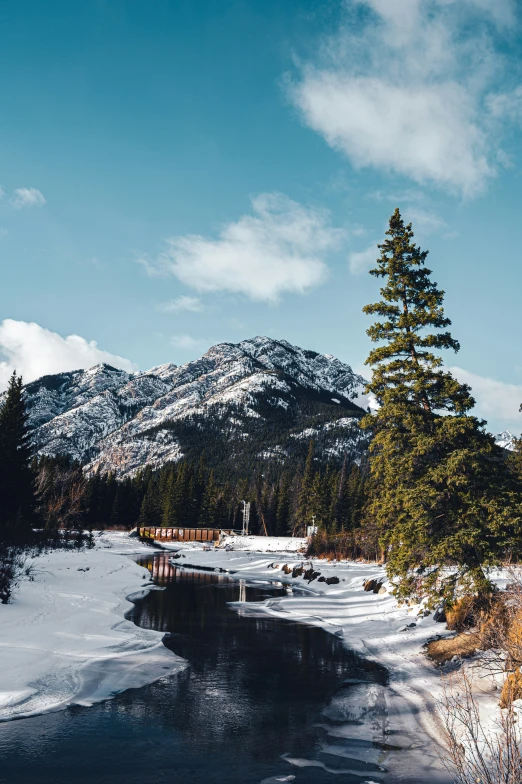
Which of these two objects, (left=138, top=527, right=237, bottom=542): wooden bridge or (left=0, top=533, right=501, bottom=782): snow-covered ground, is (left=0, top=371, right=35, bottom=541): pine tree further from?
(left=138, top=527, right=237, bottom=542): wooden bridge

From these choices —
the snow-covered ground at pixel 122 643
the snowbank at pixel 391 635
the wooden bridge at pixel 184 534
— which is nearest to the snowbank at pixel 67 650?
the snow-covered ground at pixel 122 643

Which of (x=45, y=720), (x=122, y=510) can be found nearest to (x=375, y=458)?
(x=45, y=720)

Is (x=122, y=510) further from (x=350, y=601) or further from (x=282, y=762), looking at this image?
(x=282, y=762)

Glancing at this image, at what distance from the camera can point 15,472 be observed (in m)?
40.7

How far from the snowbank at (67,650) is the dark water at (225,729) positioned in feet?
2.50

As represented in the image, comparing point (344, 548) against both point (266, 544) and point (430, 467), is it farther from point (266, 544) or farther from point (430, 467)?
point (430, 467)

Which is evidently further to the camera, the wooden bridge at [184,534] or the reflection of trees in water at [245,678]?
the wooden bridge at [184,534]

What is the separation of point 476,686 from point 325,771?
243 inches

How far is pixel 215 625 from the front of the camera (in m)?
22.1

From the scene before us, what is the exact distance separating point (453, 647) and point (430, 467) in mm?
5929

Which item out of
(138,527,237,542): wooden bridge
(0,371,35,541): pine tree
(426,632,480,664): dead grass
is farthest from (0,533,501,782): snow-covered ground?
(138,527,237,542): wooden bridge

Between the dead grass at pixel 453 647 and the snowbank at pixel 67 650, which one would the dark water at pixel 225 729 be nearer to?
the snowbank at pixel 67 650

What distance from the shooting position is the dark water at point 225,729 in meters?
8.22

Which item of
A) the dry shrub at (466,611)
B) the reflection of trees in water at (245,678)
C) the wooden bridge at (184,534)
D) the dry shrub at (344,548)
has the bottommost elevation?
the wooden bridge at (184,534)
